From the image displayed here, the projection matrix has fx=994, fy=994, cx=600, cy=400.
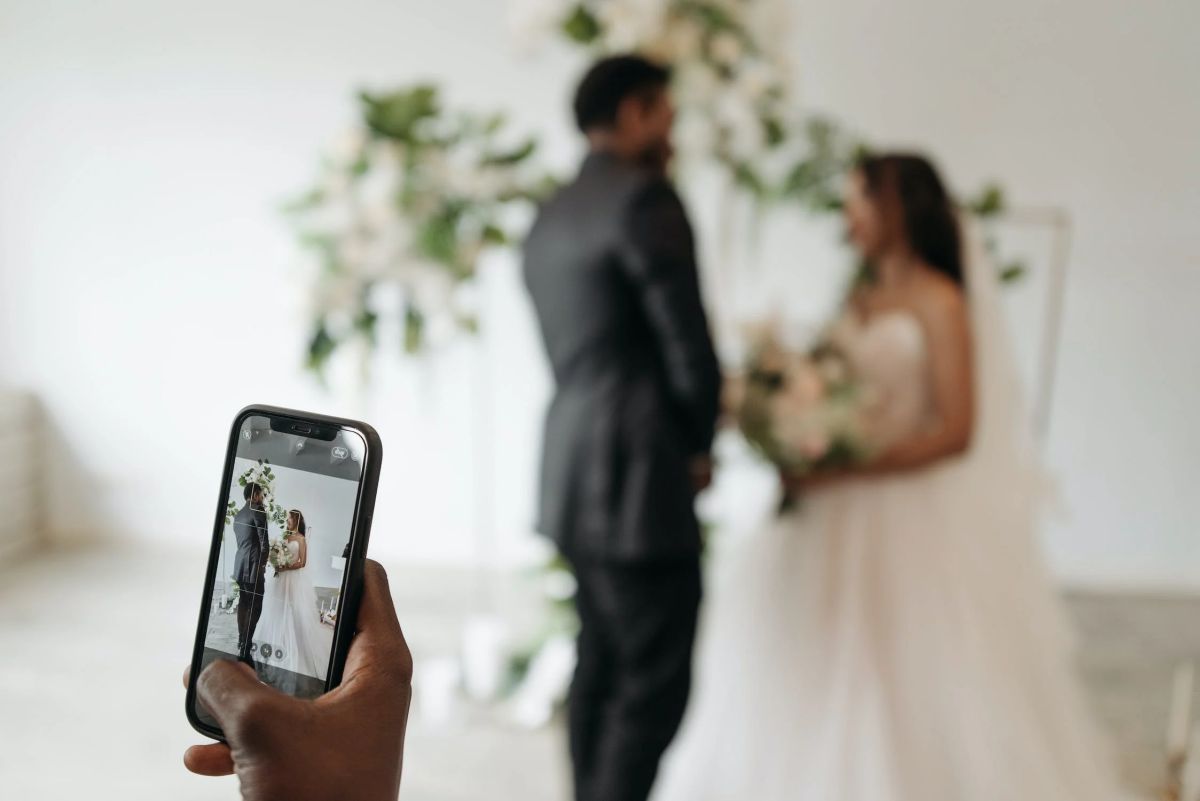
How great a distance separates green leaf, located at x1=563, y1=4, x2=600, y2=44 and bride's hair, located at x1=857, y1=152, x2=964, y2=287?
578 millimetres

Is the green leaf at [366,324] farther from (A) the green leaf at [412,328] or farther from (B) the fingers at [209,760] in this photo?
(B) the fingers at [209,760]

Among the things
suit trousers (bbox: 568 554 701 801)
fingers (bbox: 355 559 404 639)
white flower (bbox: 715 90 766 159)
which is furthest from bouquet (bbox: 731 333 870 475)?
fingers (bbox: 355 559 404 639)

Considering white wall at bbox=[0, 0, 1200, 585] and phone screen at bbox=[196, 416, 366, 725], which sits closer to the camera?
phone screen at bbox=[196, 416, 366, 725]

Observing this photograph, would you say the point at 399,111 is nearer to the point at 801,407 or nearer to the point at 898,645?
the point at 801,407

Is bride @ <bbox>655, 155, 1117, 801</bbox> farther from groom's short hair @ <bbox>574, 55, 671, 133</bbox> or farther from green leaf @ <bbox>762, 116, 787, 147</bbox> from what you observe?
groom's short hair @ <bbox>574, 55, 671, 133</bbox>

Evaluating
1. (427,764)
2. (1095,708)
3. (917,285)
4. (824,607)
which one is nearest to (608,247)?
(917,285)

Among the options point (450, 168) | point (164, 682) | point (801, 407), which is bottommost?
point (164, 682)

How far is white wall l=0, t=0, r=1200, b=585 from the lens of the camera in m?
3.06

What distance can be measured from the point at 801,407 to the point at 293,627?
4.40 feet

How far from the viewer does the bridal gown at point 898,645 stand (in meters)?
1.81

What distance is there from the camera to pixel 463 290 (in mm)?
2795

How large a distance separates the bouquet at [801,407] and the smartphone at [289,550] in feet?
4.31

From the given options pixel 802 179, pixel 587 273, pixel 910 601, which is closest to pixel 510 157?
pixel 587 273

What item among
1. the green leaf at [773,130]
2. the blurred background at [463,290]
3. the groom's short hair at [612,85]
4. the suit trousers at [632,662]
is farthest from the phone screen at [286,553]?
the blurred background at [463,290]
